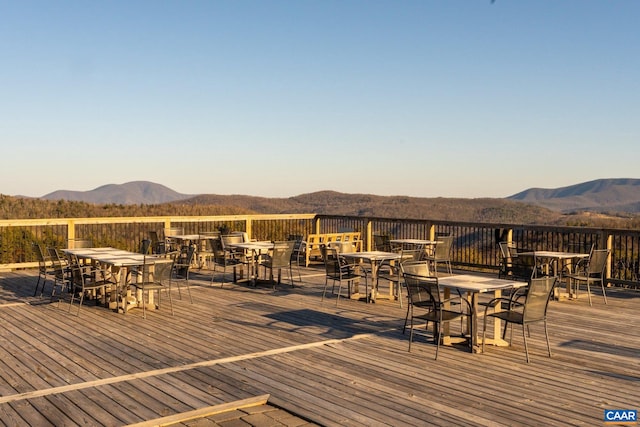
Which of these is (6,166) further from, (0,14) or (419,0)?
(419,0)

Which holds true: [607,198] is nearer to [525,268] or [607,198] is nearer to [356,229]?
[356,229]

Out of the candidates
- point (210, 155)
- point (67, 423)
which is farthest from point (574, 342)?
point (210, 155)

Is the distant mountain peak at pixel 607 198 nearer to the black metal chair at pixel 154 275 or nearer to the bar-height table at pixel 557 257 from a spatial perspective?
the bar-height table at pixel 557 257

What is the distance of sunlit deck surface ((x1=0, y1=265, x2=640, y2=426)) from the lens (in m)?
4.38

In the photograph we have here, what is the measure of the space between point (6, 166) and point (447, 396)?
30259 millimetres

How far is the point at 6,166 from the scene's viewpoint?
30406 mm

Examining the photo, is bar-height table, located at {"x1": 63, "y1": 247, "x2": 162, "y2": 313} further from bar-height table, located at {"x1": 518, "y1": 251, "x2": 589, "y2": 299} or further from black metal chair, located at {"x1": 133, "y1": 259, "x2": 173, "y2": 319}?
bar-height table, located at {"x1": 518, "y1": 251, "x2": 589, "y2": 299}

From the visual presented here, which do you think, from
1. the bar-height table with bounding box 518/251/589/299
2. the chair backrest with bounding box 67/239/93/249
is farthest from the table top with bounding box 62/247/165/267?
the bar-height table with bounding box 518/251/589/299

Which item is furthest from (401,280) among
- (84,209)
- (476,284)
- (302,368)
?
(84,209)

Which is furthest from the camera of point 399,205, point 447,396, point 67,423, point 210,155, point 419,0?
point 399,205

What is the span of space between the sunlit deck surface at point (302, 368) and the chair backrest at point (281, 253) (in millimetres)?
1424

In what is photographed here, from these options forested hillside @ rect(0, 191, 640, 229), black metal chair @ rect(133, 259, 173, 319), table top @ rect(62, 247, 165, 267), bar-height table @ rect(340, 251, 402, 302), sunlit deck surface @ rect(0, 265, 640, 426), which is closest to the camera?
sunlit deck surface @ rect(0, 265, 640, 426)

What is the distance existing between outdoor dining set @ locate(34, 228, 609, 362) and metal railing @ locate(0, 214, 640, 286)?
86cm

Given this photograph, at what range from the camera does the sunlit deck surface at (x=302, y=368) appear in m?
4.38
